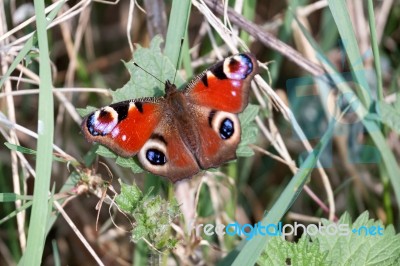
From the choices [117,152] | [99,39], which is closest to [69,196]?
[117,152]

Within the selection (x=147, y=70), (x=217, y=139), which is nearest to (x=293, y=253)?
(x=217, y=139)

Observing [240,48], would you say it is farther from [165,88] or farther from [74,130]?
[74,130]

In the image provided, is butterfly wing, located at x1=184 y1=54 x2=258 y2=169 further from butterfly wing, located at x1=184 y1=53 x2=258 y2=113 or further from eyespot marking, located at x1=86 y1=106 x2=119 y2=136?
eyespot marking, located at x1=86 y1=106 x2=119 y2=136

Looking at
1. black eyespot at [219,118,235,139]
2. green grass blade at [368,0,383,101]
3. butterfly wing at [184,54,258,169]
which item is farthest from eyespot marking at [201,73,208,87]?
green grass blade at [368,0,383,101]

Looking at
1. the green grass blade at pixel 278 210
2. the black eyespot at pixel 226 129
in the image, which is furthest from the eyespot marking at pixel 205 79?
the green grass blade at pixel 278 210

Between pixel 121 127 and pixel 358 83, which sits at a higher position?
pixel 121 127

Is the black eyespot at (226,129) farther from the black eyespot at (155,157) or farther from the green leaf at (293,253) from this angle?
the green leaf at (293,253)

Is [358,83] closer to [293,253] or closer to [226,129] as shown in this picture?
[226,129]
